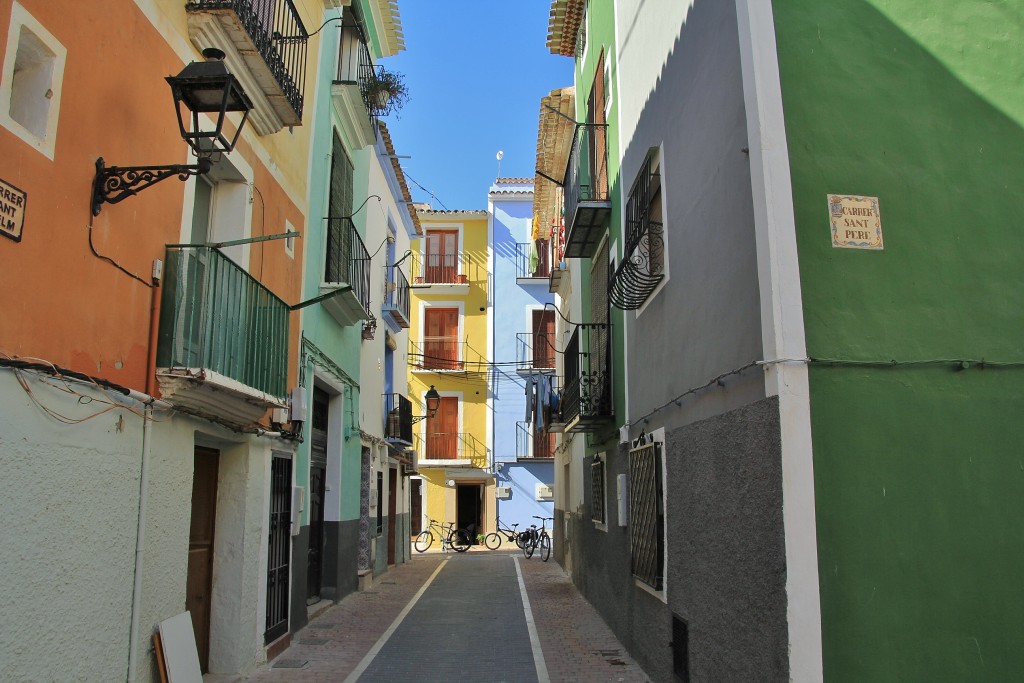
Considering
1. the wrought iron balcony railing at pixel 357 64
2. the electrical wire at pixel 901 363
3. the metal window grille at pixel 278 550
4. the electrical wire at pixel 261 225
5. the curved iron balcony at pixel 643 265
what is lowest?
the metal window grille at pixel 278 550

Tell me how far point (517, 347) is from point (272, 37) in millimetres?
A: 23922

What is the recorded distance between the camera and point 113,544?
17.5ft

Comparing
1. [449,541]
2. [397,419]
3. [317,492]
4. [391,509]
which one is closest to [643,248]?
[317,492]

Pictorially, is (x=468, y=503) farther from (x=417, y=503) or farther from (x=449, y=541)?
(x=449, y=541)

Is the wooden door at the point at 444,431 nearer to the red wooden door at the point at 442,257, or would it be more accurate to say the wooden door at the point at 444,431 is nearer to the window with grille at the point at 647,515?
the red wooden door at the point at 442,257

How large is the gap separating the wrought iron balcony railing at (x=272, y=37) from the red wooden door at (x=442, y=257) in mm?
22307

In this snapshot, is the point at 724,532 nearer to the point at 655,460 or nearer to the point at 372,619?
the point at 655,460

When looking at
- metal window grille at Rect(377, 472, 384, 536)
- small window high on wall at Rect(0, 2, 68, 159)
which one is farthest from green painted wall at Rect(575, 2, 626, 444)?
small window high on wall at Rect(0, 2, 68, 159)

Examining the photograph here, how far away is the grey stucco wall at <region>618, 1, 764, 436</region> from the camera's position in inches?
211

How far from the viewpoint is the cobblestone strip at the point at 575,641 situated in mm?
8148

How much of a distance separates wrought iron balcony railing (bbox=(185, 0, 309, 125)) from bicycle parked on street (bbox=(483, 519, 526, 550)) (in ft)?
61.6

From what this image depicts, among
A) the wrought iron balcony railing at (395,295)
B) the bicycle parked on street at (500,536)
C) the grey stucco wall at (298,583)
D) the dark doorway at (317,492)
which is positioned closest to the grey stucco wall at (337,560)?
the dark doorway at (317,492)

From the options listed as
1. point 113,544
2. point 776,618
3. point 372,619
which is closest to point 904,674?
point 776,618

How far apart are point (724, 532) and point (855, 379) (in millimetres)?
1456
